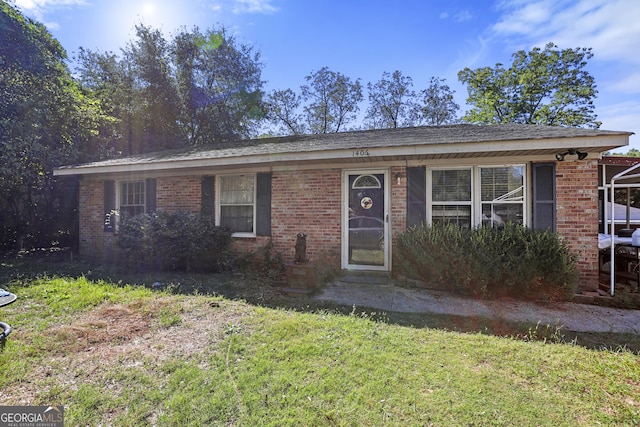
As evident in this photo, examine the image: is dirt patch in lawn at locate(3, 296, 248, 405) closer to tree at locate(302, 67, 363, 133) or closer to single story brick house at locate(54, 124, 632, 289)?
single story brick house at locate(54, 124, 632, 289)

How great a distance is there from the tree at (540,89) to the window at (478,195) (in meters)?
21.3

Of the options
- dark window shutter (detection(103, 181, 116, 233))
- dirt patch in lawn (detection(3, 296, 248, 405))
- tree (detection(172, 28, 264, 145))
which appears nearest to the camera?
dirt patch in lawn (detection(3, 296, 248, 405))

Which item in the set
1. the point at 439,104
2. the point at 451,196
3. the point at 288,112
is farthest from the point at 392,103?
the point at 451,196

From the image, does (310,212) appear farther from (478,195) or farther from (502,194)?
(502,194)

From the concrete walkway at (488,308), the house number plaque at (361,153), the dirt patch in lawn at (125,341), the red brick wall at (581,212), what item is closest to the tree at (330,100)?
the house number plaque at (361,153)

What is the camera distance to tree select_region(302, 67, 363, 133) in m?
25.0

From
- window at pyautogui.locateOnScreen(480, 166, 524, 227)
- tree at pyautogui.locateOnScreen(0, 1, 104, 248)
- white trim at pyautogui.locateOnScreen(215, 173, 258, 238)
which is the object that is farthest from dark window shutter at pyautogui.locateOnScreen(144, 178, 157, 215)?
window at pyautogui.locateOnScreen(480, 166, 524, 227)

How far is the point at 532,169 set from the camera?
5.68 metres

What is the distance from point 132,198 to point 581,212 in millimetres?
10471

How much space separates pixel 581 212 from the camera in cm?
534

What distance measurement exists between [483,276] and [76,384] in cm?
539

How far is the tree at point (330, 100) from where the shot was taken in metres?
25.0

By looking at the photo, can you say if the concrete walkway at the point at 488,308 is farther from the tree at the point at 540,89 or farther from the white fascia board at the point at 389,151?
the tree at the point at 540,89

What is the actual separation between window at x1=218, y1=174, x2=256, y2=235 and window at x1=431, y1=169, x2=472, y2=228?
4.11 meters
